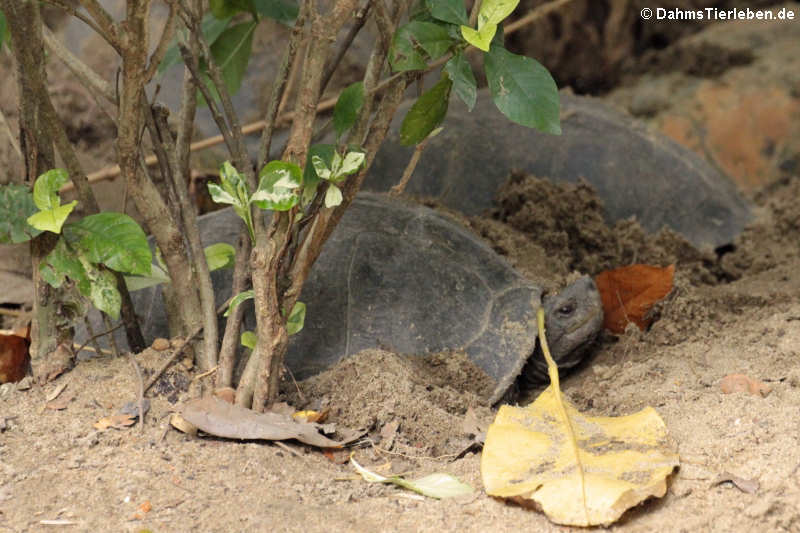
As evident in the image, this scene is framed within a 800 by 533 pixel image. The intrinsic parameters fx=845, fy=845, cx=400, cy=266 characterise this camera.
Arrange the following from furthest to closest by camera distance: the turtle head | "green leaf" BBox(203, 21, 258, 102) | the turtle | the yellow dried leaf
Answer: the turtle → the turtle head → "green leaf" BBox(203, 21, 258, 102) → the yellow dried leaf

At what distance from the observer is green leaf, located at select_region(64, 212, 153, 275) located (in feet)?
5.96

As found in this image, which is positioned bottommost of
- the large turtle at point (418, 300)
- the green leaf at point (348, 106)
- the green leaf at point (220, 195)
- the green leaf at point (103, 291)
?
the large turtle at point (418, 300)

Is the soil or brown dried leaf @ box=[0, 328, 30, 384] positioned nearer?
the soil

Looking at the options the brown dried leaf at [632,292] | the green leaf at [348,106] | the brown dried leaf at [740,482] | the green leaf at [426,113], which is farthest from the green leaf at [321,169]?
the brown dried leaf at [632,292]

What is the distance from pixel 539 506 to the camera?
1507 mm

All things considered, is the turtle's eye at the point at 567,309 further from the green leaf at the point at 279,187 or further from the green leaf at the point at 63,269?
the green leaf at the point at 63,269

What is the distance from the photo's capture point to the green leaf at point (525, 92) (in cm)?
169

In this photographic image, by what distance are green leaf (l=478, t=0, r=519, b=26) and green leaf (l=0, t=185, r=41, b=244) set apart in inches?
42.0

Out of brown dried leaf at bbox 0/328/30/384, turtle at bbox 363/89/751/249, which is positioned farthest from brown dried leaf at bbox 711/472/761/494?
turtle at bbox 363/89/751/249

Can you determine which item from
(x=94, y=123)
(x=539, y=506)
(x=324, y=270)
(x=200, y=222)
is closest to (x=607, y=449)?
(x=539, y=506)

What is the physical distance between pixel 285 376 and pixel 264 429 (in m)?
0.42

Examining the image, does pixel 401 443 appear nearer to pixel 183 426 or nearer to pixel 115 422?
pixel 183 426

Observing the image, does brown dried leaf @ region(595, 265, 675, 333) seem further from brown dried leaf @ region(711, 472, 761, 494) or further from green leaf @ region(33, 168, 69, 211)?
green leaf @ region(33, 168, 69, 211)

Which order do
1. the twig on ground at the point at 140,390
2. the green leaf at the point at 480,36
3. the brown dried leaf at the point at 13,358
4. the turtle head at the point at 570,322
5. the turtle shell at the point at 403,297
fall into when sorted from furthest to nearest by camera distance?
the turtle head at the point at 570,322 → the turtle shell at the point at 403,297 → the brown dried leaf at the point at 13,358 → the twig on ground at the point at 140,390 → the green leaf at the point at 480,36
